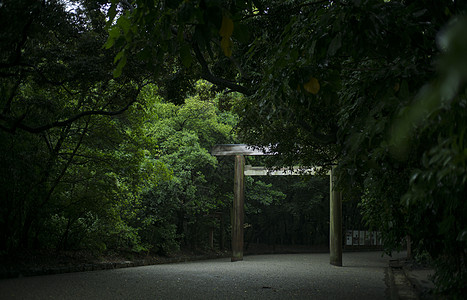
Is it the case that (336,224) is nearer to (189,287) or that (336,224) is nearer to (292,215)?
(189,287)

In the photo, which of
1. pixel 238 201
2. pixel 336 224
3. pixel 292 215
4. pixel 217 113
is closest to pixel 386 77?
pixel 336 224

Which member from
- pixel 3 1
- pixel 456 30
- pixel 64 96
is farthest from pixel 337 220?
pixel 456 30

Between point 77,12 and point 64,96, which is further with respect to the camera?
point 64,96

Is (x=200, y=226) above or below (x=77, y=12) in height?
below

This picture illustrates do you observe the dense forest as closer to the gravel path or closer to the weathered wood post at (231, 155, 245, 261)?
the gravel path

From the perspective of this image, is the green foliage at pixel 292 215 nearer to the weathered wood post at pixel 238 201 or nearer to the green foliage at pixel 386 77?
the weathered wood post at pixel 238 201

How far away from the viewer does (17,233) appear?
30.7 ft

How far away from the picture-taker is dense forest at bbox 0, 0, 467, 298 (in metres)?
2.01

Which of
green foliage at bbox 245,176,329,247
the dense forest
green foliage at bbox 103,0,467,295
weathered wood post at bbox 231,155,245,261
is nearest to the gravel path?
the dense forest

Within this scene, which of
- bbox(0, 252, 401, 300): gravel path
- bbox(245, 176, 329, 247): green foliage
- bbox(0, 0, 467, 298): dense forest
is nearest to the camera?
bbox(0, 0, 467, 298): dense forest

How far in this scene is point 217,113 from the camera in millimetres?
18141

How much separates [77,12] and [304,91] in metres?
6.81

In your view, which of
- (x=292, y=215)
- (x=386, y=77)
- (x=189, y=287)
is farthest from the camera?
(x=292, y=215)

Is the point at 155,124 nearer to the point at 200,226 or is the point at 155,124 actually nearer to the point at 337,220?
the point at 200,226
